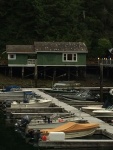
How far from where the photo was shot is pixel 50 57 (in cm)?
6022

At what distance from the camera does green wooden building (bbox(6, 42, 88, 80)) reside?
59.7 m

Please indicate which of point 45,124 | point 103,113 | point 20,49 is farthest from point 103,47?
point 45,124

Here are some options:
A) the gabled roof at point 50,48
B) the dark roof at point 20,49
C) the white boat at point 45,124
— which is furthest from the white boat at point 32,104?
the dark roof at point 20,49

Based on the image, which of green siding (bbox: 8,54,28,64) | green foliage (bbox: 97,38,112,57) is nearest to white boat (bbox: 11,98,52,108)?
green siding (bbox: 8,54,28,64)

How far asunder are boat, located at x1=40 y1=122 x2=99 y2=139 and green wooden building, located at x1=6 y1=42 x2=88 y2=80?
112 ft

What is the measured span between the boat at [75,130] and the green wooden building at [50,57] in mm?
34265

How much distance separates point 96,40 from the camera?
249 ft

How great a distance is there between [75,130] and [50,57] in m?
35.8

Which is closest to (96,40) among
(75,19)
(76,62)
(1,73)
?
(75,19)

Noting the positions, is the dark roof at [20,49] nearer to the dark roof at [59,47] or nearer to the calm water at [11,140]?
the dark roof at [59,47]

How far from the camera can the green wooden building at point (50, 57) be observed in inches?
2349

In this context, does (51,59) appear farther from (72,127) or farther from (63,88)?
(72,127)

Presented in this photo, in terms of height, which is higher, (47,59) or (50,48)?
(50,48)

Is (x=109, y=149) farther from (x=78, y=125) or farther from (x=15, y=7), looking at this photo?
(x=15, y=7)
